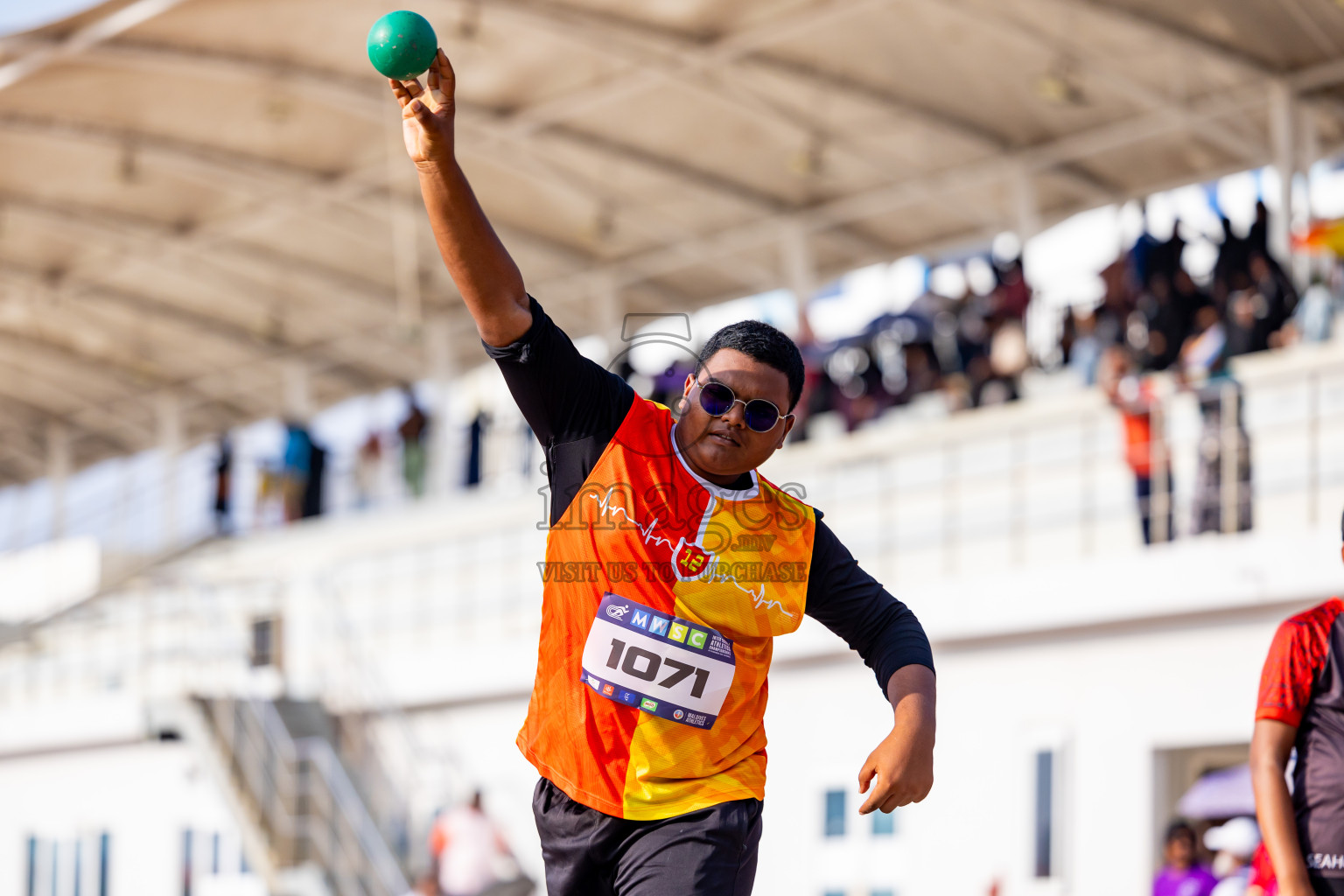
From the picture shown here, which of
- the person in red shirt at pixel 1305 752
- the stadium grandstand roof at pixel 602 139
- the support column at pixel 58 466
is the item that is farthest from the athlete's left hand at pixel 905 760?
the support column at pixel 58 466

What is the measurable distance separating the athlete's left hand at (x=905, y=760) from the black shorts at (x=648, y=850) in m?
0.28

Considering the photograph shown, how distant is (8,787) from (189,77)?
8495 millimetres

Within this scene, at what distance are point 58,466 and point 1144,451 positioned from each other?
992 inches

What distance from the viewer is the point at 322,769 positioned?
1384 centimetres

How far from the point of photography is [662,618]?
314 centimetres

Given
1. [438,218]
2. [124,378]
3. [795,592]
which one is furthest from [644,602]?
[124,378]

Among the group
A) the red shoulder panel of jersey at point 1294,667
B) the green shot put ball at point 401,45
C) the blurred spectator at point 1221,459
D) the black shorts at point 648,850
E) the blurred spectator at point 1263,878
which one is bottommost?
the blurred spectator at point 1263,878

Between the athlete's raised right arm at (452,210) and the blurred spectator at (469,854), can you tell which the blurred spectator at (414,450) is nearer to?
the blurred spectator at (469,854)

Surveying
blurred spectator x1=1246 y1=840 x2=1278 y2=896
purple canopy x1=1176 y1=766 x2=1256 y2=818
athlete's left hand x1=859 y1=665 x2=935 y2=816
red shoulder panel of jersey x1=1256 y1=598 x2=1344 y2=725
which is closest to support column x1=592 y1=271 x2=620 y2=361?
purple canopy x1=1176 y1=766 x2=1256 y2=818

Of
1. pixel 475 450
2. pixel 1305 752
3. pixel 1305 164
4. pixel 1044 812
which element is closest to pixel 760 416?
pixel 1305 752

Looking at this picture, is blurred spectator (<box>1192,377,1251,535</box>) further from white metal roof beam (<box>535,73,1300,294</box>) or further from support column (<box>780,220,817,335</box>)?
support column (<box>780,220,817,335</box>)

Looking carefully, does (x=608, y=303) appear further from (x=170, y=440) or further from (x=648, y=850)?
(x=648, y=850)

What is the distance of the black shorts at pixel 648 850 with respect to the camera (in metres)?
3.07

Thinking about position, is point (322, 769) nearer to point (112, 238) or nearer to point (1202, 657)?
point (1202, 657)
